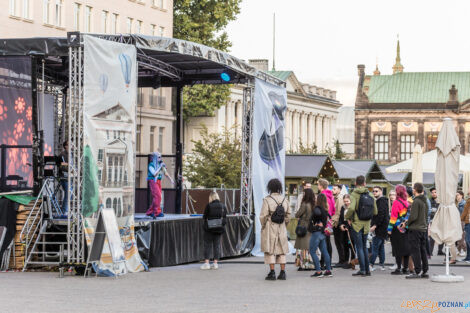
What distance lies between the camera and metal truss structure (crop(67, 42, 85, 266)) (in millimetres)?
21031

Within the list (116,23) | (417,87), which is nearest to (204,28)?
(116,23)

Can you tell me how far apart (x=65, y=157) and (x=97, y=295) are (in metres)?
7.84

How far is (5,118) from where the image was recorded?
2639 cm

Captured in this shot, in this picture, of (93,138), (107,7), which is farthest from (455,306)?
(107,7)

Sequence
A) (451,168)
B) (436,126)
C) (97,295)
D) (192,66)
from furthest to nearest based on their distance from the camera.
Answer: (436,126) < (192,66) < (451,168) < (97,295)

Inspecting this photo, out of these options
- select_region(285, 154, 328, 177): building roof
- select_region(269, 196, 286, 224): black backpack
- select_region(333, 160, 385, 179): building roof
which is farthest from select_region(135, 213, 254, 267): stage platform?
select_region(333, 160, 385, 179): building roof

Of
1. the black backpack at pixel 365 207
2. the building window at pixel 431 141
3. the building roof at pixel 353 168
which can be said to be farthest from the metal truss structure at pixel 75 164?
the building window at pixel 431 141

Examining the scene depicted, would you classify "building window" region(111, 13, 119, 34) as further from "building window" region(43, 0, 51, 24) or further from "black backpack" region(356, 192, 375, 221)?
"black backpack" region(356, 192, 375, 221)

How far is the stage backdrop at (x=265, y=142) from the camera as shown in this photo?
93.4 feet

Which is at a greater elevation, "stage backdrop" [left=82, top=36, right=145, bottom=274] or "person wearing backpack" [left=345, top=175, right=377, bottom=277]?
"stage backdrop" [left=82, top=36, right=145, bottom=274]

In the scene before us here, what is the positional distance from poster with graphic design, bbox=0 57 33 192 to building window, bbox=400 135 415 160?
103719 millimetres

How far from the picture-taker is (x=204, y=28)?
62844 mm

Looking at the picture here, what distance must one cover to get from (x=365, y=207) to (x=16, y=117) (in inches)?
407

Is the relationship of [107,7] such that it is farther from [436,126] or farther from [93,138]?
[436,126]
